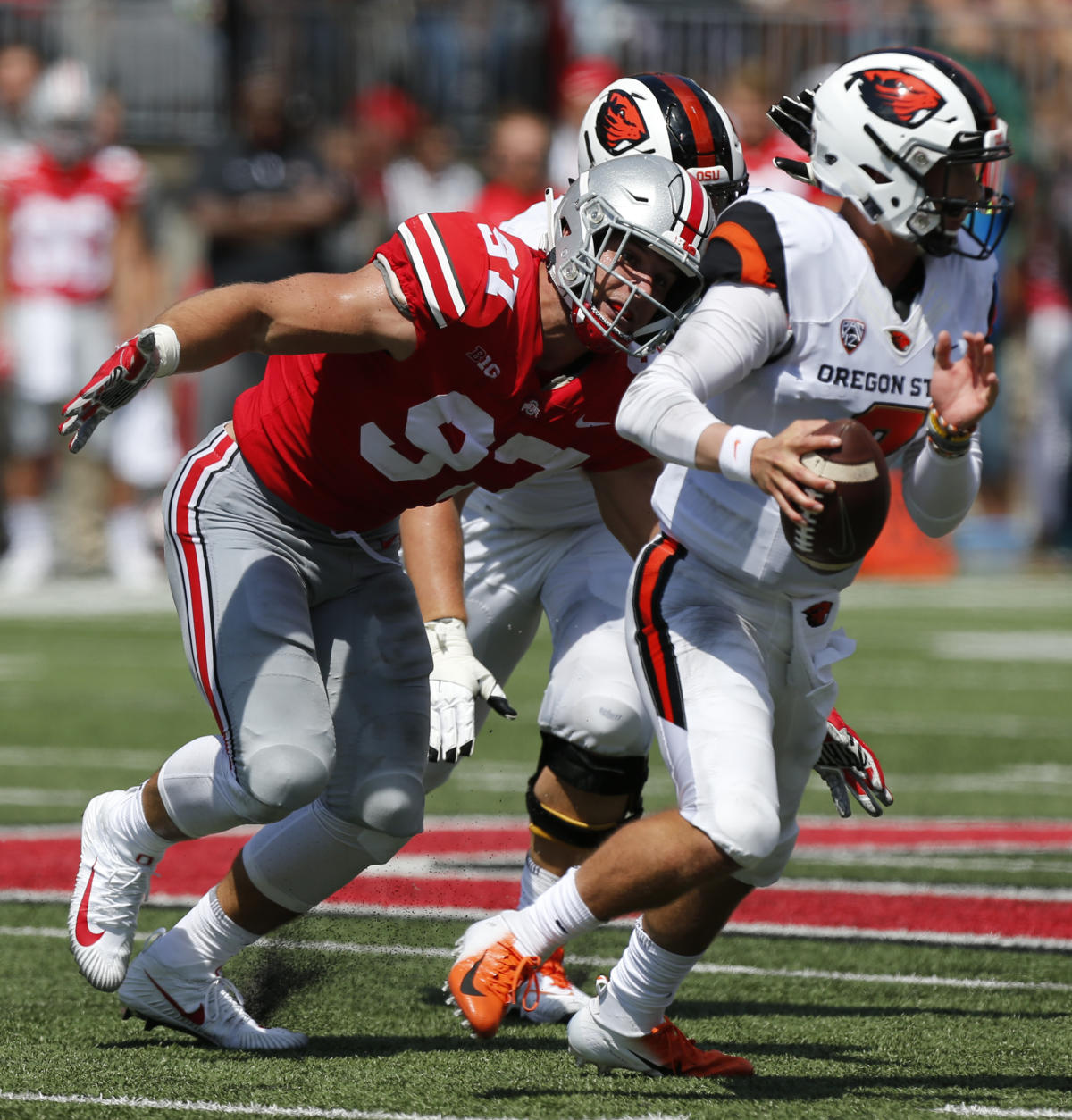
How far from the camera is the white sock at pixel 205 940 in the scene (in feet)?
13.4

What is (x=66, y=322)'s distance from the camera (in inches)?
479

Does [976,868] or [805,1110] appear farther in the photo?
[976,868]

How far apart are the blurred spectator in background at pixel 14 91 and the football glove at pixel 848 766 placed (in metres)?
9.60

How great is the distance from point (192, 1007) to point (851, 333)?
173 cm

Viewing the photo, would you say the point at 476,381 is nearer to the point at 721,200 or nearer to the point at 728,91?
the point at 721,200

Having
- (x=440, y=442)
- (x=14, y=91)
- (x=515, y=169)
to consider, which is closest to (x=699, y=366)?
(x=440, y=442)

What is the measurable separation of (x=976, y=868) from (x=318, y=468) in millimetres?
2612

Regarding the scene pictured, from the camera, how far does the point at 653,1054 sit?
3.78 m

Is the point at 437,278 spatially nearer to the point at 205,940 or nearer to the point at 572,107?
the point at 205,940

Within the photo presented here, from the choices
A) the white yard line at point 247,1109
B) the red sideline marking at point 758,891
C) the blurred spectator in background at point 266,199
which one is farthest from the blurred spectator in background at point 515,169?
the white yard line at point 247,1109

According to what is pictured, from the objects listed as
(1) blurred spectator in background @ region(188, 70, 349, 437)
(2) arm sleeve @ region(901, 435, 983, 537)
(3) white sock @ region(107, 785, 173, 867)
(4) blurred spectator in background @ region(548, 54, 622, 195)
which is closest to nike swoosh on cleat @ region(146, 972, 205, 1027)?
(3) white sock @ region(107, 785, 173, 867)

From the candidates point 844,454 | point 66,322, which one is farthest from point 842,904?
point 66,322

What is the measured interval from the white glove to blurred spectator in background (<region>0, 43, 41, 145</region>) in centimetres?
912

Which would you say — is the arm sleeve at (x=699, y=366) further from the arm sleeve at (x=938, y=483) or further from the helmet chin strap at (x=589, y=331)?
the arm sleeve at (x=938, y=483)
